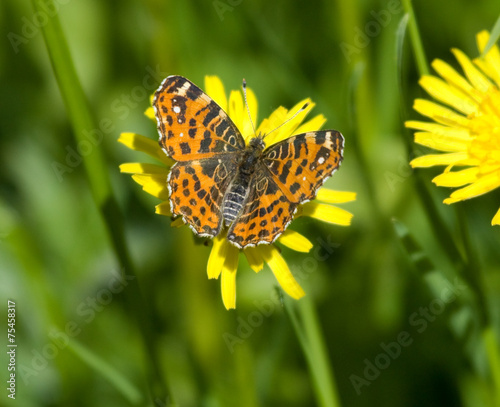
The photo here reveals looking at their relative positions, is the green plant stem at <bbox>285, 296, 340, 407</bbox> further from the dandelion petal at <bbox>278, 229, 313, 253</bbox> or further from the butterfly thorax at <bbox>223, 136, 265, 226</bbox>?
the butterfly thorax at <bbox>223, 136, 265, 226</bbox>

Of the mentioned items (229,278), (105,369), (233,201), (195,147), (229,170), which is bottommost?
(105,369)

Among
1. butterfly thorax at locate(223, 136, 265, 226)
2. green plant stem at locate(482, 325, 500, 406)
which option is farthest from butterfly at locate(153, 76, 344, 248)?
green plant stem at locate(482, 325, 500, 406)

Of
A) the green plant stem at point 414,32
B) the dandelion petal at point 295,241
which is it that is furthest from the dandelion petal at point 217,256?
the green plant stem at point 414,32

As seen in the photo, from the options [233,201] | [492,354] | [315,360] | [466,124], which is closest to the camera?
[315,360]

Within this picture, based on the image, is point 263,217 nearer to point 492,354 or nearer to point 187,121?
point 187,121

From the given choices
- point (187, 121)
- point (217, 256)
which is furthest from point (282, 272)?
point (187, 121)

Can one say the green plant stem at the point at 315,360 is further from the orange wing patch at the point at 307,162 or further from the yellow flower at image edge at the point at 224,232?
the orange wing patch at the point at 307,162
